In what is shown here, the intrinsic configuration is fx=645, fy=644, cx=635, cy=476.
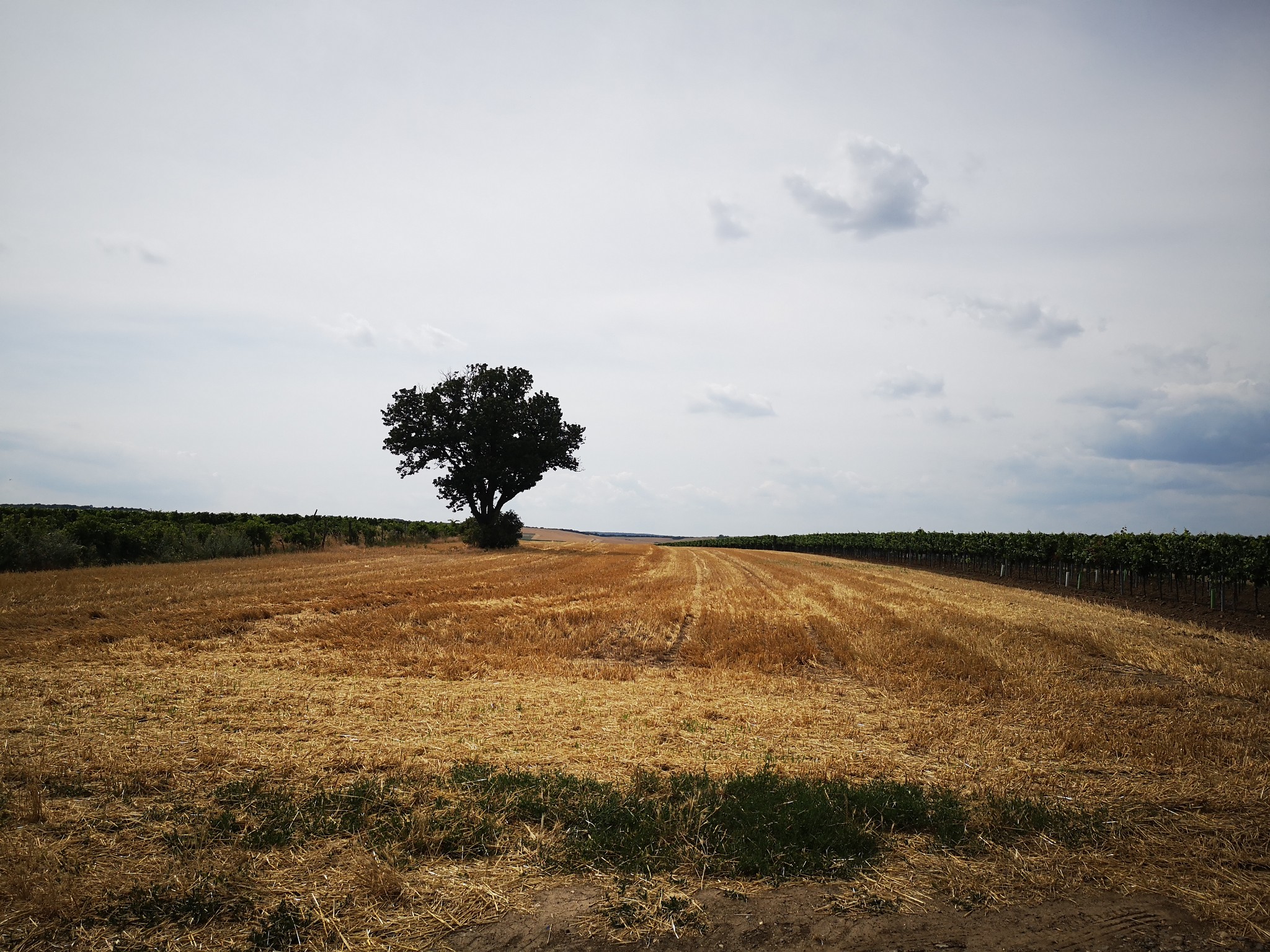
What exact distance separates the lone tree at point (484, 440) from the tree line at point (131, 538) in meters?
9.25

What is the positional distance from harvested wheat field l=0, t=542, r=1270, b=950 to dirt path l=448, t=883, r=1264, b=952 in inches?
0.8

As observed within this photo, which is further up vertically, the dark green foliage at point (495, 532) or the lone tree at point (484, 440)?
the lone tree at point (484, 440)

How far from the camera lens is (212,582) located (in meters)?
19.8

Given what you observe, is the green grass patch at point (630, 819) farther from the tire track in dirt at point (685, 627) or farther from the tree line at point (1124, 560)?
the tree line at point (1124, 560)

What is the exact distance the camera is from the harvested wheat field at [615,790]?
3957mm

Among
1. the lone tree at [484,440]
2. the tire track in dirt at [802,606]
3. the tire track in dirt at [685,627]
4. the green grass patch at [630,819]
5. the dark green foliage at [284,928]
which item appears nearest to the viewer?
the dark green foliage at [284,928]

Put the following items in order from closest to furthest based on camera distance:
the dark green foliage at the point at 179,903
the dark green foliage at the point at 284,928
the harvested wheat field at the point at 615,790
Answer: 1. the dark green foliage at the point at 284,928
2. the dark green foliage at the point at 179,903
3. the harvested wheat field at the point at 615,790

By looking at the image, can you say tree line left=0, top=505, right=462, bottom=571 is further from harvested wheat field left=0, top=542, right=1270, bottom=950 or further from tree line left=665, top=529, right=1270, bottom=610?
tree line left=665, top=529, right=1270, bottom=610

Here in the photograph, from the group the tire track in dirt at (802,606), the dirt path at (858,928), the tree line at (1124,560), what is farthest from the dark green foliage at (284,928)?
the tree line at (1124,560)

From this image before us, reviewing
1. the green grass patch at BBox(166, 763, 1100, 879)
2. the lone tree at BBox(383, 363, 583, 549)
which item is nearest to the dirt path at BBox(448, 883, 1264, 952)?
the green grass patch at BBox(166, 763, 1100, 879)

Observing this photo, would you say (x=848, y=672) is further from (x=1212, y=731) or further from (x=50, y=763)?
(x=50, y=763)

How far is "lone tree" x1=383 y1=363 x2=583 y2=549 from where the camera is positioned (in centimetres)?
5206

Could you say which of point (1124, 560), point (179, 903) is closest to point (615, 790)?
point (179, 903)

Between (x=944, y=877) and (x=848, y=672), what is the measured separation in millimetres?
7195
